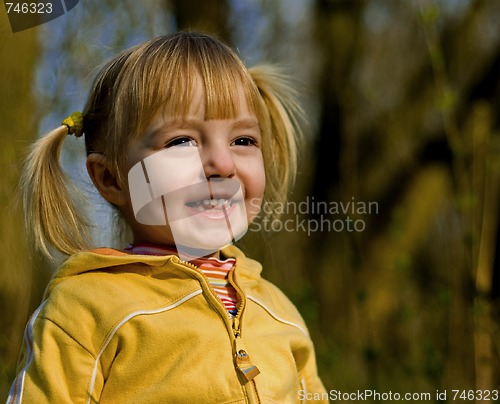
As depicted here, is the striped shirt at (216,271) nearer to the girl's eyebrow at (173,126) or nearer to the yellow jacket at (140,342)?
the yellow jacket at (140,342)

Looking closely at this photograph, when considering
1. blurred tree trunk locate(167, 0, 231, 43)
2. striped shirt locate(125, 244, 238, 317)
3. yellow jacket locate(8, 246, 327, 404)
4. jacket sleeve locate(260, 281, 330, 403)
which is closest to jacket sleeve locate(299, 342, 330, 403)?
jacket sleeve locate(260, 281, 330, 403)

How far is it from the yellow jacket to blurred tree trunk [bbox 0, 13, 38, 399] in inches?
52.6

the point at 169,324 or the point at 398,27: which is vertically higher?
the point at 398,27

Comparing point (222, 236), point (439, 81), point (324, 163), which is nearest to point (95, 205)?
point (222, 236)

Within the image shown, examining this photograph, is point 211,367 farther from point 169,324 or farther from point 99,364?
point 99,364

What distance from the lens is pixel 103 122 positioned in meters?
1.97

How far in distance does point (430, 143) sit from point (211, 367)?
12.0 ft

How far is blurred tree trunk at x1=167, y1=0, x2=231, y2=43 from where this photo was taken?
4164 millimetres

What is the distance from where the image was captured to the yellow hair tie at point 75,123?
2.03m

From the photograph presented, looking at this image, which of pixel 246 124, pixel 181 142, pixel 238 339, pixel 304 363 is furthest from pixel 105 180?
pixel 304 363

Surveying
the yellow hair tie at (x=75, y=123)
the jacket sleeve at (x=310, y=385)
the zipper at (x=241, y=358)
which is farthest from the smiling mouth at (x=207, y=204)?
the jacket sleeve at (x=310, y=385)

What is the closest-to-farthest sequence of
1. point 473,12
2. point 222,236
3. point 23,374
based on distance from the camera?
point 23,374 → point 222,236 → point 473,12

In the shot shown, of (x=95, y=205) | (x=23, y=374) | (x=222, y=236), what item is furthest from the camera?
(x=95, y=205)

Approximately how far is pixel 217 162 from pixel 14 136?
4.95 feet
